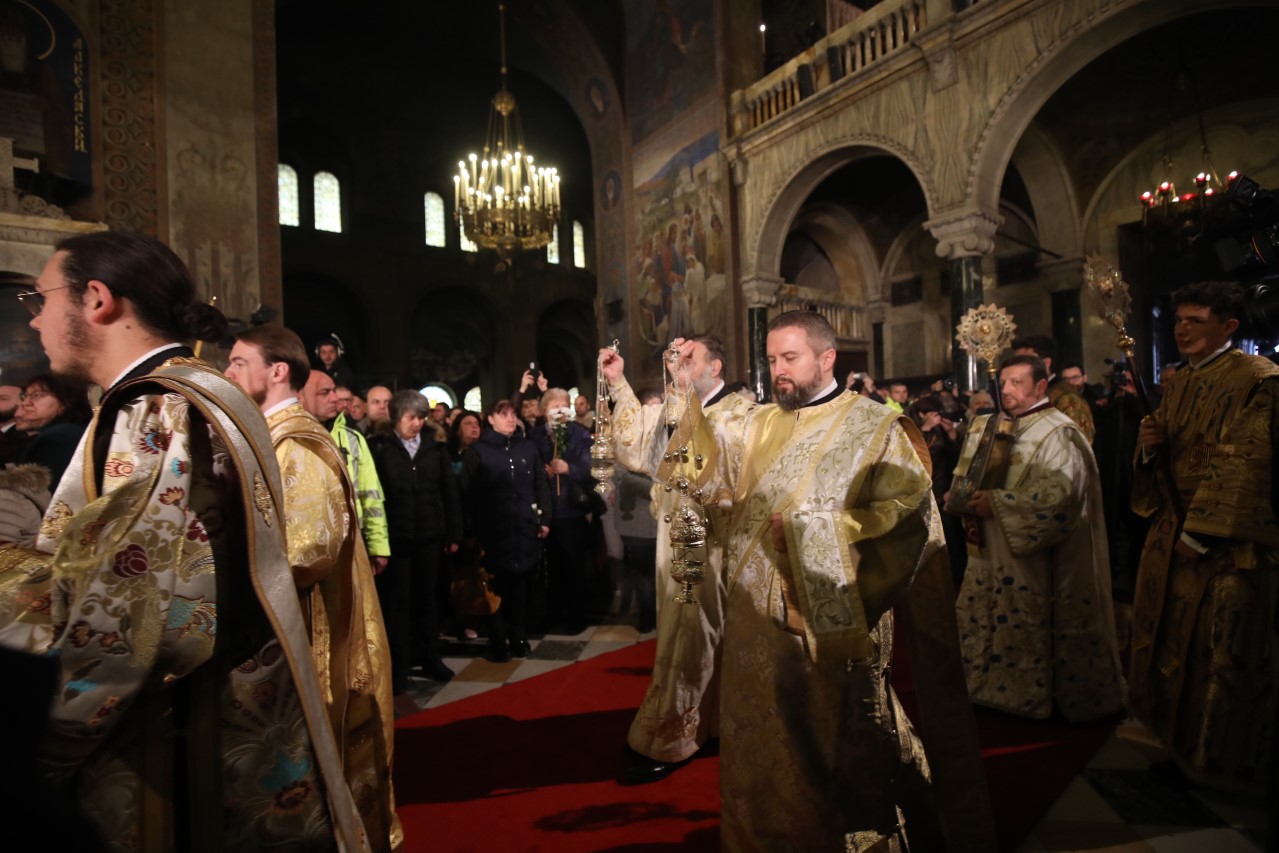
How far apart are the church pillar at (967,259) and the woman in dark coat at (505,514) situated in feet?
20.2

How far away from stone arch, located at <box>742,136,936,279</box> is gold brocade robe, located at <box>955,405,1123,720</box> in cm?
725

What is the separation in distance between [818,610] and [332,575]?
1474 mm

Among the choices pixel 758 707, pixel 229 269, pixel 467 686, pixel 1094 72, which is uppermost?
pixel 1094 72

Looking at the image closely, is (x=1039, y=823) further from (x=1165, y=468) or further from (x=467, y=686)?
(x=467, y=686)

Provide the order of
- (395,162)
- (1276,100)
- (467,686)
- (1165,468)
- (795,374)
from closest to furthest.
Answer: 1. (795,374)
2. (1165,468)
3. (467,686)
4. (1276,100)
5. (395,162)

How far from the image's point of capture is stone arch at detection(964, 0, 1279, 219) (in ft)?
23.2

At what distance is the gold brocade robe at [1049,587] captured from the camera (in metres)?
3.73

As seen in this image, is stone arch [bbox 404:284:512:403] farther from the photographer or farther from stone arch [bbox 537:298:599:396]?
the photographer

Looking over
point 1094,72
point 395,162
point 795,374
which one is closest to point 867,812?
point 795,374

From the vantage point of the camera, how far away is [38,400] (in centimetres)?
370

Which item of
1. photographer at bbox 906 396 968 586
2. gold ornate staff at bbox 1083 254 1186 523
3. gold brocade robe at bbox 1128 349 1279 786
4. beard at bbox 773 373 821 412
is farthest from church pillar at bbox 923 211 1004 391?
beard at bbox 773 373 821 412

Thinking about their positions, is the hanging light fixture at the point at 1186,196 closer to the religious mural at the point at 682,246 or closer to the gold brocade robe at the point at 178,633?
the religious mural at the point at 682,246

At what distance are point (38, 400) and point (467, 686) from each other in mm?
2993

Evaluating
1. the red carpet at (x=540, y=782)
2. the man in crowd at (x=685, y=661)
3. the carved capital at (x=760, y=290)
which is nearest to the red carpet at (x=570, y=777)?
the red carpet at (x=540, y=782)
